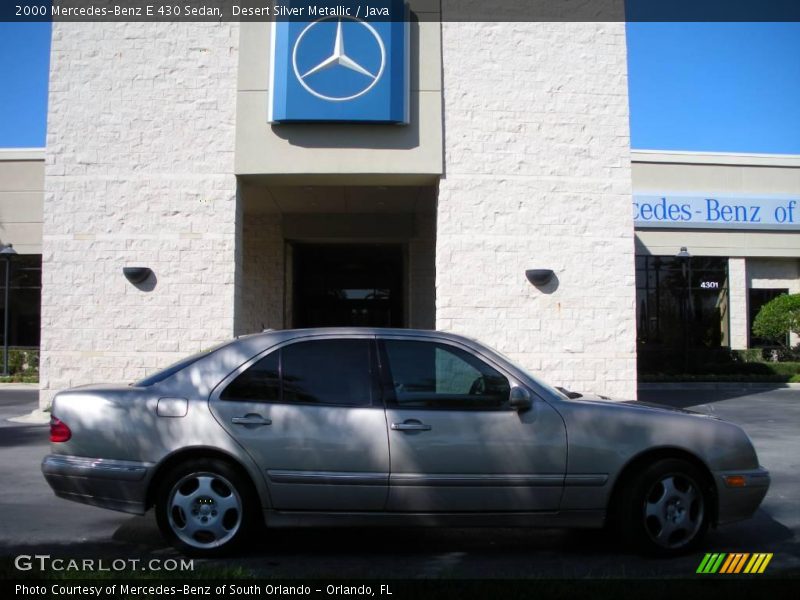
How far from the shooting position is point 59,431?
5098mm

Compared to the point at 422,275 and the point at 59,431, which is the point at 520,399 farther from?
the point at 422,275

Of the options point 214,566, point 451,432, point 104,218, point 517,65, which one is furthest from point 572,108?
point 214,566

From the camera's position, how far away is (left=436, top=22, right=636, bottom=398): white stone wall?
1199 cm

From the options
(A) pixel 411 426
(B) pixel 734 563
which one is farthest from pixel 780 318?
(A) pixel 411 426

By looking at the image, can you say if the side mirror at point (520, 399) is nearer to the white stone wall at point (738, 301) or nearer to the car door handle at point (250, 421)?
the car door handle at point (250, 421)

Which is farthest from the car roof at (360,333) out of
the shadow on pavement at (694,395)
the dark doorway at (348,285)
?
the dark doorway at (348,285)

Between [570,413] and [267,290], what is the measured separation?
12874 mm

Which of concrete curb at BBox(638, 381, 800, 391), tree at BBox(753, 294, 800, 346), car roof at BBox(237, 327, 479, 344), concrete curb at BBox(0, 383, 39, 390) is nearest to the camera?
car roof at BBox(237, 327, 479, 344)

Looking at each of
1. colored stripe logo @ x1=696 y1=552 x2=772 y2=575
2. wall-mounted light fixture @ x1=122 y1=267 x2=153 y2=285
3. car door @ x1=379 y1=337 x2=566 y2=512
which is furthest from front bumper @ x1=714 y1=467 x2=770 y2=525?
wall-mounted light fixture @ x1=122 y1=267 x2=153 y2=285

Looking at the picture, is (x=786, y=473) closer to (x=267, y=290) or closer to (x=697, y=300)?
(x=267, y=290)

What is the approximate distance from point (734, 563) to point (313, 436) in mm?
2872

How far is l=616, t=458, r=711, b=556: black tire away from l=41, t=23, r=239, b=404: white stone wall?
8132 mm

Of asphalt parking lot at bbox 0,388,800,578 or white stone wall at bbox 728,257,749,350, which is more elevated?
white stone wall at bbox 728,257,749,350

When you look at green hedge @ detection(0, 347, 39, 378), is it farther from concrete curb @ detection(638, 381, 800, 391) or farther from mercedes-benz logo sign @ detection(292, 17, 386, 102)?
concrete curb @ detection(638, 381, 800, 391)
